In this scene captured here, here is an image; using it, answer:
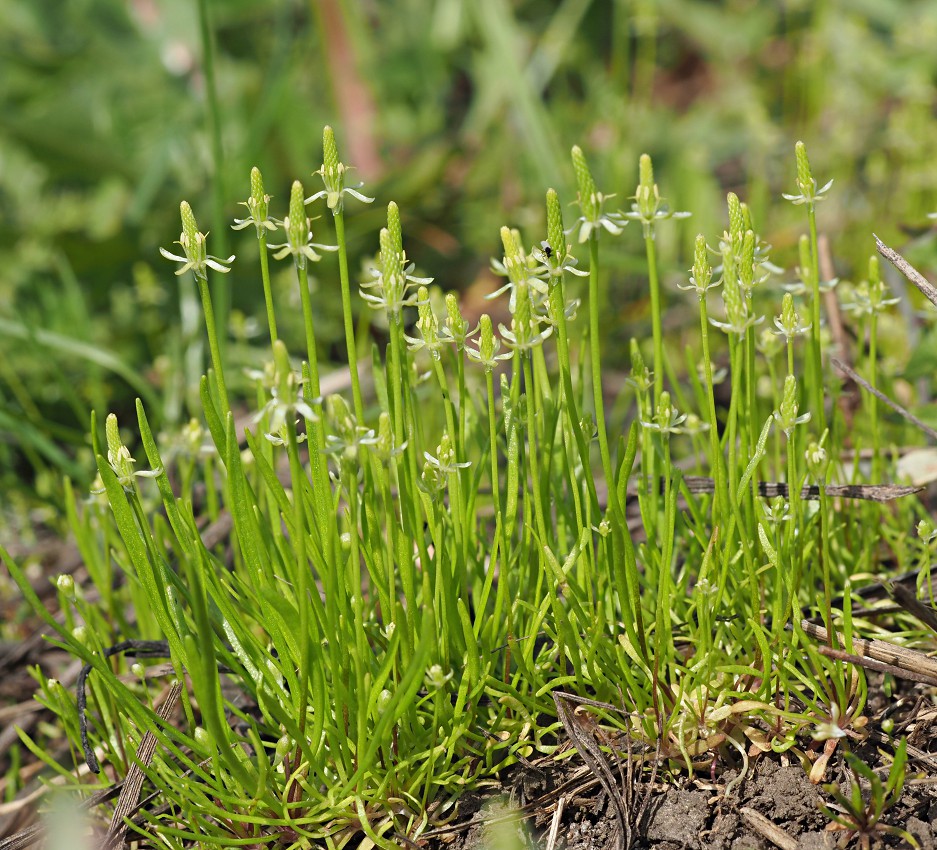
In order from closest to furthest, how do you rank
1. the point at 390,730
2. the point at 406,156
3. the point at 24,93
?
the point at 390,730
the point at 24,93
the point at 406,156

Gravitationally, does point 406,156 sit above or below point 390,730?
above

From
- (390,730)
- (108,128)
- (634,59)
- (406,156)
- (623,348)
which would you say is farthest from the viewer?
(634,59)

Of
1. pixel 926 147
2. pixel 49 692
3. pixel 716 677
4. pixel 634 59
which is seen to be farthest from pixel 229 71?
pixel 716 677

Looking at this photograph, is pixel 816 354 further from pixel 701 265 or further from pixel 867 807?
pixel 867 807

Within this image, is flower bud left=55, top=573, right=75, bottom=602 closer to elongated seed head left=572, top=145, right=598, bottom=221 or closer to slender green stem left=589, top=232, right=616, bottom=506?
slender green stem left=589, top=232, right=616, bottom=506

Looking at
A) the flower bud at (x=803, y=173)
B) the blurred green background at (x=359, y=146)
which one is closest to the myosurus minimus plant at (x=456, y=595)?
the flower bud at (x=803, y=173)

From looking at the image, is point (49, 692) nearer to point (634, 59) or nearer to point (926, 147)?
point (926, 147)


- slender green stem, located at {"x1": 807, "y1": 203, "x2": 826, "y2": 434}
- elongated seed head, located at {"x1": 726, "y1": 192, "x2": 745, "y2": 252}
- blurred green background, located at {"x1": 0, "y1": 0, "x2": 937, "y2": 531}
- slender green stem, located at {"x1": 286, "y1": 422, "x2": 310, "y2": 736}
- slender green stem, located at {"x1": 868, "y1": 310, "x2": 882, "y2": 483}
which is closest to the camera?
slender green stem, located at {"x1": 286, "y1": 422, "x2": 310, "y2": 736}

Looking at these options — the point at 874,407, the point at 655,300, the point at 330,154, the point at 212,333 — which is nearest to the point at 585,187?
the point at 655,300

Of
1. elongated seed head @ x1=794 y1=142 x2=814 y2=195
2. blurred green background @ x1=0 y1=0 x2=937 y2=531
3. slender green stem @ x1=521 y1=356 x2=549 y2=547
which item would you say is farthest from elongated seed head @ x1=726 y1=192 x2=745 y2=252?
blurred green background @ x1=0 y1=0 x2=937 y2=531

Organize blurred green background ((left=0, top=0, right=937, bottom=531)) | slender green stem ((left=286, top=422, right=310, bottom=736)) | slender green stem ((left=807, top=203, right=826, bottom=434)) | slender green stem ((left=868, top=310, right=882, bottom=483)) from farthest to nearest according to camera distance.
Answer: blurred green background ((left=0, top=0, right=937, bottom=531)), slender green stem ((left=868, top=310, right=882, bottom=483)), slender green stem ((left=807, top=203, right=826, bottom=434)), slender green stem ((left=286, top=422, right=310, bottom=736))
